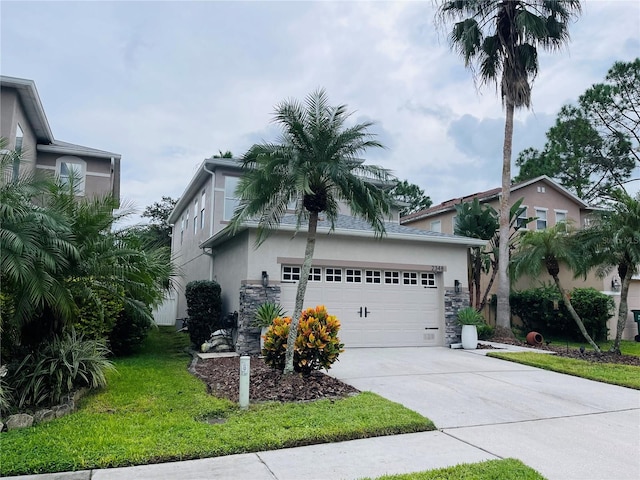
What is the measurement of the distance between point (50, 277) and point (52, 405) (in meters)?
1.80

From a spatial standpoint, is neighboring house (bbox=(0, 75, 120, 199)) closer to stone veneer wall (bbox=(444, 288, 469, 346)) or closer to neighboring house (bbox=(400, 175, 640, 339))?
stone veneer wall (bbox=(444, 288, 469, 346))

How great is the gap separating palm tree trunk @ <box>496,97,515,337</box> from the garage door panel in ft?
10.7

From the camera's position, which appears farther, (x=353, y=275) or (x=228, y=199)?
(x=228, y=199)

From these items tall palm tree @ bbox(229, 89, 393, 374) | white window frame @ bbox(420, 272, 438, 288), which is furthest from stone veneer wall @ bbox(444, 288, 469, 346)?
tall palm tree @ bbox(229, 89, 393, 374)

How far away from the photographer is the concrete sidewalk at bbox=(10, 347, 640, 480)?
4.23 metres

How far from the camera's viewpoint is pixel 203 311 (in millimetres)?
12234

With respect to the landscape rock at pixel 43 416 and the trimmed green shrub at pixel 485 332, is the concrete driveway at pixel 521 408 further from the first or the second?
the landscape rock at pixel 43 416

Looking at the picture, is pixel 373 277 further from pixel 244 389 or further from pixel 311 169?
pixel 244 389

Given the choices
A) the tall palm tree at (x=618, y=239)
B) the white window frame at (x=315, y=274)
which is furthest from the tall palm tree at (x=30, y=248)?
the tall palm tree at (x=618, y=239)

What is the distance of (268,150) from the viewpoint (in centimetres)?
803

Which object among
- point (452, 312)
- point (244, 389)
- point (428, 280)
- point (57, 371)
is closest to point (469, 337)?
point (452, 312)

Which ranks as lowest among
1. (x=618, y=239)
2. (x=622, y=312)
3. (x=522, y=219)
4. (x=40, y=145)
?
(x=622, y=312)

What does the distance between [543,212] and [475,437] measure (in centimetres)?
1929

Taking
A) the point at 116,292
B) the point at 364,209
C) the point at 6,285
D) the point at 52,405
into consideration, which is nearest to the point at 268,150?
the point at 364,209
